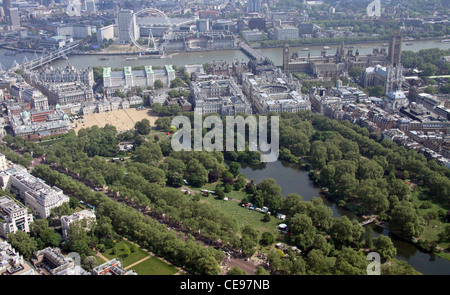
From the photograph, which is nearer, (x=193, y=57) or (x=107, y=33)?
(x=193, y=57)

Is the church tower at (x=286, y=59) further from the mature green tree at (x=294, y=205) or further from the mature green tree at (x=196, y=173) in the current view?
the mature green tree at (x=294, y=205)

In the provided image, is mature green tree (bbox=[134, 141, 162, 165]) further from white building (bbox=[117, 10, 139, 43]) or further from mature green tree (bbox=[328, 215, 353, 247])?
white building (bbox=[117, 10, 139, 43])

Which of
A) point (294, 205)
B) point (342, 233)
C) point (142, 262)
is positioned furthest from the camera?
point (294, 205)

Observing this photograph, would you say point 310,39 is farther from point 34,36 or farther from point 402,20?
point 34,36

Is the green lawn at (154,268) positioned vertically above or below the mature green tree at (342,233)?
below

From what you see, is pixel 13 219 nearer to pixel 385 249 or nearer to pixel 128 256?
pixel 128 256

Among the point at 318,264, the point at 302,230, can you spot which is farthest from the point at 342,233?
the point at 318,264

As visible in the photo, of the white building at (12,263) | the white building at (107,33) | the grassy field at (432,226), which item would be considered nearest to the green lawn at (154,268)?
the white building at (12,263)
